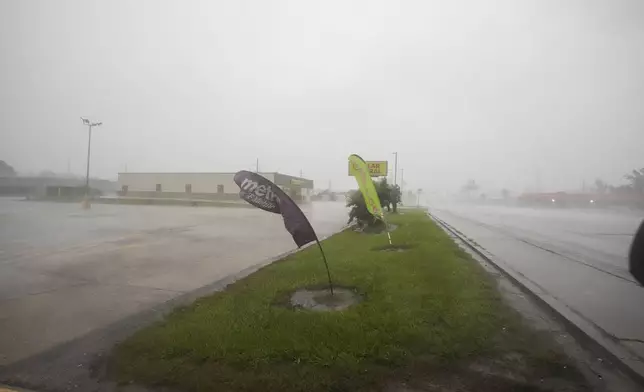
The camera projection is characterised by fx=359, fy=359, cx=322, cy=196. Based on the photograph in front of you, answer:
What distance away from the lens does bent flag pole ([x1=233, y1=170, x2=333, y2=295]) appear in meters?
5.34

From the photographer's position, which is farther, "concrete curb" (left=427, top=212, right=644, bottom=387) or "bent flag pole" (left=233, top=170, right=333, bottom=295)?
"bent flag pole" (left=233, top=170, right=333, bottom=295)

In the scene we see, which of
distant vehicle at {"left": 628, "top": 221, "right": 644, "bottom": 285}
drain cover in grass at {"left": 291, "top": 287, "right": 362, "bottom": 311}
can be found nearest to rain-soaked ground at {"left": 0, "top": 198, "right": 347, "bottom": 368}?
drain cover in grass at {"left": 291, "top": 287, "right": 362, "bottom": 311}

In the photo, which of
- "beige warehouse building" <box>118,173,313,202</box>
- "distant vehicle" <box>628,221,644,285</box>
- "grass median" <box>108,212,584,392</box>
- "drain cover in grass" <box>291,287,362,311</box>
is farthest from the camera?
"beige warehouse building" <box>118,173,313,202</box>

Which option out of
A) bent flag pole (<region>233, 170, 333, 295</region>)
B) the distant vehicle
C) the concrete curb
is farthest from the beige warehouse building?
the distant vehicle

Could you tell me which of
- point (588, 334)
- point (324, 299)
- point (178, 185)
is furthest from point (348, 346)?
point (178, 185)

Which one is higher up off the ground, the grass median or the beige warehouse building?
the beige warehouse building

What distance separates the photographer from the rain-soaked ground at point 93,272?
14.8ft

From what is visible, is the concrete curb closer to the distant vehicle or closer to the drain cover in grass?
the distant vehicle

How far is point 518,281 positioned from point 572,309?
160 cm

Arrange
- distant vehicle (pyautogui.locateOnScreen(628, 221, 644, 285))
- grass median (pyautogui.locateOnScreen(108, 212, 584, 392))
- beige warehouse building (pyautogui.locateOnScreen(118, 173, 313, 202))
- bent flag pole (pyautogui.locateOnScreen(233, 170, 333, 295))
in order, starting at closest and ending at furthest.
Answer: distant vehicle (pyautogui.locateOnScreen(628, 221, 644, 285)) → grass median (pyautogui.locateOnScreen(108, 212, 584, 392)) → bent flag pole (pyautogui.locateOnScreen(233, 170, 333, 295)) → beige warehouse building (pyautogui.locateOnScreen(118, 173, 313, 202))

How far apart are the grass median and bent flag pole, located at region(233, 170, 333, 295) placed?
110cm

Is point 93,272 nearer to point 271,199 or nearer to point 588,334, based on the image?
point 271,199

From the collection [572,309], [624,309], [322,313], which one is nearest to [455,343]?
[322,313]

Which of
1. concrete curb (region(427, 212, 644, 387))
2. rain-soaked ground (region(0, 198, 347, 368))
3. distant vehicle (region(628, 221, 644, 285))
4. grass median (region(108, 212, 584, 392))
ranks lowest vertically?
rain-soaked ground (region(0, 198, 347, 368))
